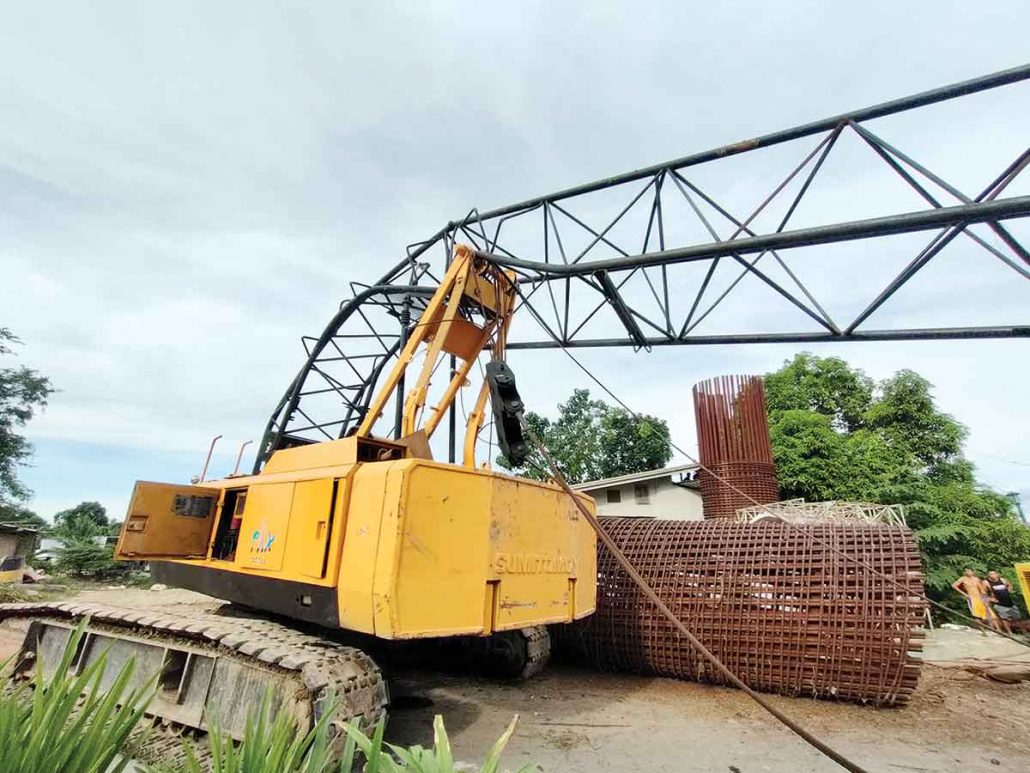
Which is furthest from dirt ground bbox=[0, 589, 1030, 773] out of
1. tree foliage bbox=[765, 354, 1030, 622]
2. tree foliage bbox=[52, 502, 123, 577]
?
tree foliage bbox=[52, 502, 123, 577]

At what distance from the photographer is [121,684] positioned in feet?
5.89

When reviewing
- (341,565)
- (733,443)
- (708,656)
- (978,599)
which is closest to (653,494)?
(733,443)

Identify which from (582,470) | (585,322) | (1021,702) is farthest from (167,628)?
(582,470)

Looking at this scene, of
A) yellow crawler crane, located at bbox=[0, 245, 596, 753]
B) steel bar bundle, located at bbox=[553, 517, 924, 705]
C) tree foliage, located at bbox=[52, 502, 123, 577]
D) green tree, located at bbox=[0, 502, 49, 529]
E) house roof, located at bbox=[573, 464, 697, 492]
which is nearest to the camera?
yellow crawler crane, located at bbox=[0, 245, 596, 753]

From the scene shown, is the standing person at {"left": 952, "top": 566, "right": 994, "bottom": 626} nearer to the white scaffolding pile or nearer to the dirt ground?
the white scaffolding pile

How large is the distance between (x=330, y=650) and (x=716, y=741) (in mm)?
3211

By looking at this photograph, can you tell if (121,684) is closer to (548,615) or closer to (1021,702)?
(548,615)

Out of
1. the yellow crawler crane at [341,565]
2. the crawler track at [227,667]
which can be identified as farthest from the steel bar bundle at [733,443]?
the crawler track at [227,667]

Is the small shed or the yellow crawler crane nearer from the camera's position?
the yellow crawler crane

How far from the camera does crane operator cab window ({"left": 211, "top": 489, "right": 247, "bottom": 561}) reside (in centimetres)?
571

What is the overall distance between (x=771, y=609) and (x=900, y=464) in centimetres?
1724

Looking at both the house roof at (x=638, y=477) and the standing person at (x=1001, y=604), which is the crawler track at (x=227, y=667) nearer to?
the standing person at (x=1001, y=604)

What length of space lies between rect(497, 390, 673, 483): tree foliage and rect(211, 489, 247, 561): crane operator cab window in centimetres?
2607

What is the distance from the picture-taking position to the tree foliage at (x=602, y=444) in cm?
3253
